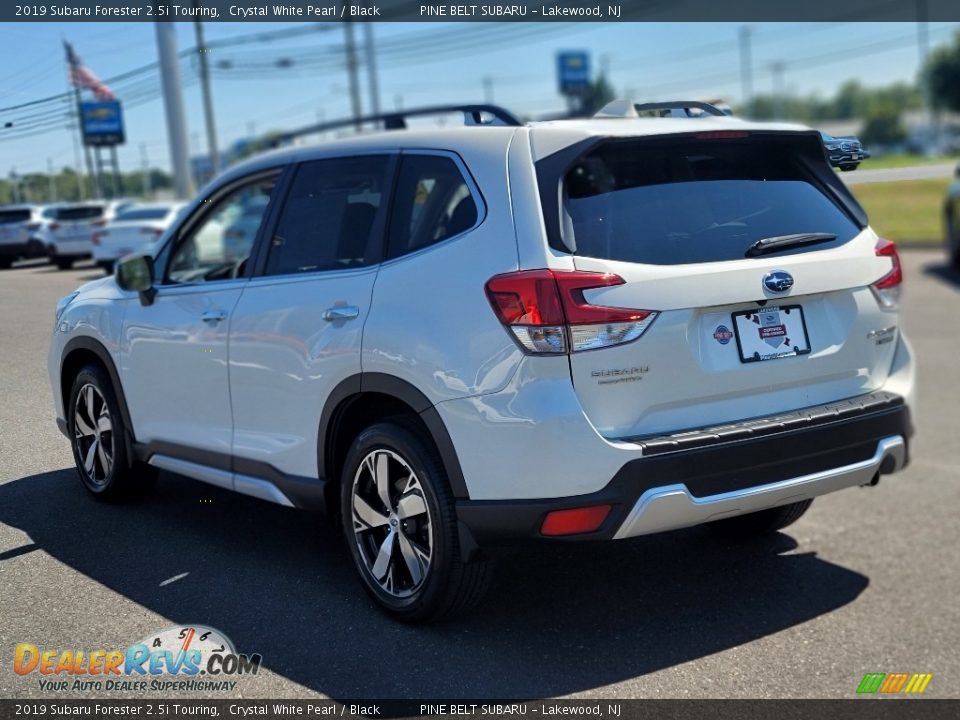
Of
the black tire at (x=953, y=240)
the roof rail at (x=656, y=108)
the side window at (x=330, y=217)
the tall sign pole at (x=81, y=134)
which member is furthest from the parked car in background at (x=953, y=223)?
the tall sign pole at (x=81, y=134)

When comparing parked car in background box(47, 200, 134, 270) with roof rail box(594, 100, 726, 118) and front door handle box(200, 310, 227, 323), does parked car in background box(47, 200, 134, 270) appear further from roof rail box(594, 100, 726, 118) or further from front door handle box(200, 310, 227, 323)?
roof rail box(594, 100, 726, 118)

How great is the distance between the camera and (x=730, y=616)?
14.5ft

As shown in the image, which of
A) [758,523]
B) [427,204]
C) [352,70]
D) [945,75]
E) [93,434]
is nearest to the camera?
[427,204]

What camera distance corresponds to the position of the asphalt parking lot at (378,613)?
3652mm

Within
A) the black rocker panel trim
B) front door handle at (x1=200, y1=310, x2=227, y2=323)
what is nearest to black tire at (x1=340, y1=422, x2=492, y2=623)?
the black rocker panel trim

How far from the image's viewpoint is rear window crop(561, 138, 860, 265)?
148 inches

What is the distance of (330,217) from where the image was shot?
14.5ft

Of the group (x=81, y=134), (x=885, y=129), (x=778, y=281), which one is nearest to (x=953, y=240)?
(x=778, y=281)

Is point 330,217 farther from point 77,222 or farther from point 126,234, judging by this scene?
point 126,234

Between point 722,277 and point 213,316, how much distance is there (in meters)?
2.03

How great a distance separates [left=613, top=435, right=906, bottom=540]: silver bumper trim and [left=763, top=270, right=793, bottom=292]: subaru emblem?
0.67m

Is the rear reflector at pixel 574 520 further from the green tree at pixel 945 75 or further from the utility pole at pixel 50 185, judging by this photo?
the green tree at pixel 945 75

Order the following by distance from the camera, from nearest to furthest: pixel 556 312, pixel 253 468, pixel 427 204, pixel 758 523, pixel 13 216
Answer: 1. pixel 556 312
2. pixel 13 216
3. pixel 427 204
4. pixel 253 468
5. pixel 758 523

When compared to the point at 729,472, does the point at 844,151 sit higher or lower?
higher
